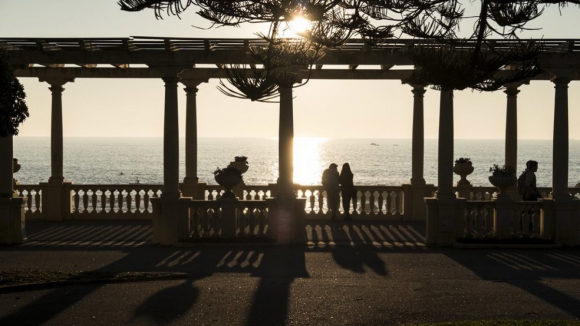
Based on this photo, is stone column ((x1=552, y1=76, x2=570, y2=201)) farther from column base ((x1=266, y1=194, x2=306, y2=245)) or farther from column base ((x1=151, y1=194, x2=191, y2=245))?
column base ((x1=151, y1=194, x2=191, y2=245))

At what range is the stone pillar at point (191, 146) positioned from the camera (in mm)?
24516

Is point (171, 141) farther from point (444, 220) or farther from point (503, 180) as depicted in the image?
point (503, 180)

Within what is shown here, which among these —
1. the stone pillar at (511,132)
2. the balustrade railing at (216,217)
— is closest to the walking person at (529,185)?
the stone pillar at (511,132)

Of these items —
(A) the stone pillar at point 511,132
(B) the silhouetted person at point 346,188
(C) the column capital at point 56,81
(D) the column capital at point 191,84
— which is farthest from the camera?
(B) the silhouetted person at point 346,188

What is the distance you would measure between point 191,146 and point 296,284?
1190 cm

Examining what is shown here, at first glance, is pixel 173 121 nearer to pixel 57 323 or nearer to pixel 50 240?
pixel 50 240

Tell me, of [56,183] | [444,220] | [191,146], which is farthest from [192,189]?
[444,220]

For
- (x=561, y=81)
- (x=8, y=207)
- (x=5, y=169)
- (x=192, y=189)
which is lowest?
(x=8, y=207)

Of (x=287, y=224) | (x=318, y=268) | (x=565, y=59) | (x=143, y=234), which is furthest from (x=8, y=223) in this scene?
(x=565, y=59)

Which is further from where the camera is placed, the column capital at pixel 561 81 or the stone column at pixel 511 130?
the stone column at pixel 511 130

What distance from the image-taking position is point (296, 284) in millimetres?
13648

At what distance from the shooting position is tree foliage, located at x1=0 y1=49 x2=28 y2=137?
14330mm

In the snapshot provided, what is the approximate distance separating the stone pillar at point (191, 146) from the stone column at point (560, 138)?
33.2ft

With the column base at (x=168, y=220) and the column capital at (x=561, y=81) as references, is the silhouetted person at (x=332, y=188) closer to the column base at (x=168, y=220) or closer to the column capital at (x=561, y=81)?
the column base at (x=168, y=220)
